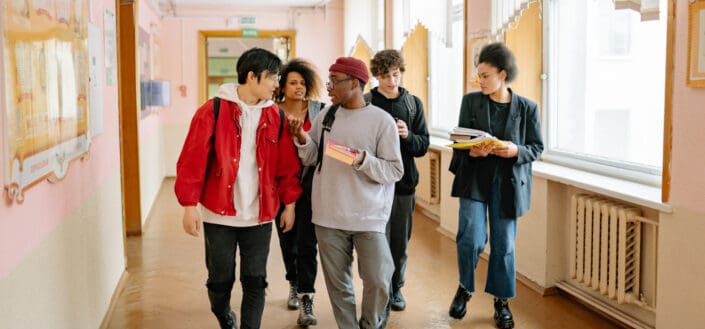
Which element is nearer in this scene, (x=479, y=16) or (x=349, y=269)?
(x=349, y=269)

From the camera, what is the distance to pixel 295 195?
3.08 m

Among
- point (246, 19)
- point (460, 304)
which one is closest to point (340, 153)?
point (460, 304)

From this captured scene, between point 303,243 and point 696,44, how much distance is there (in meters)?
2.04

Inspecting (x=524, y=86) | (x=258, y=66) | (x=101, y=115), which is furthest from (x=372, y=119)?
(x=524, y=86)

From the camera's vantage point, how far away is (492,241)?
11.6 feet

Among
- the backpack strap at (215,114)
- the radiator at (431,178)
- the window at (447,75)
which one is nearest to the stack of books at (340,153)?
the backpack strap at (215,114)

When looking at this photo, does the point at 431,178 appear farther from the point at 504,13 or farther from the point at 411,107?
the point at 411,107

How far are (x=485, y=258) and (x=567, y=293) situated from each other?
1.05 m

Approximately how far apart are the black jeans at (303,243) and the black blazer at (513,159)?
78cm

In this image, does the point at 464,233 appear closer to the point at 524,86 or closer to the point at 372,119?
the point at 372,119

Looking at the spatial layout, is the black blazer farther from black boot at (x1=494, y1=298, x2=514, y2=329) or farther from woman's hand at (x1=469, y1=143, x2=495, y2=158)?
black boot at (x1=494, y1=298, x2=514, y2=329)

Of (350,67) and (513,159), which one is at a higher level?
(350,67)

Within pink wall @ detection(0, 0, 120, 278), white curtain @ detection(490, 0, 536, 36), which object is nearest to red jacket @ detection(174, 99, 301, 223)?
pink wall @ detection(0, 0, 120, 278)

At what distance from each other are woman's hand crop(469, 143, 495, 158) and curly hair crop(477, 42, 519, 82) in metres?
0.40
